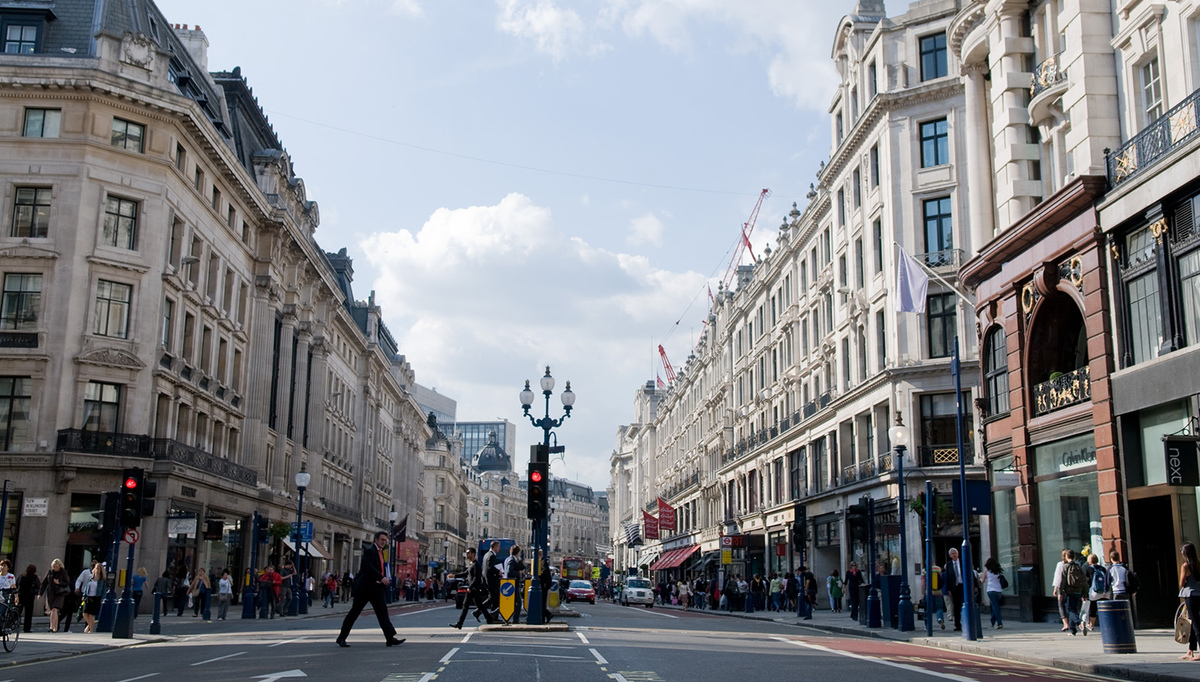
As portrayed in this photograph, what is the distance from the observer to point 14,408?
36.7 m

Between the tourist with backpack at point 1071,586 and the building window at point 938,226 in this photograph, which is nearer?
the tourist with backpack at point 1071,586

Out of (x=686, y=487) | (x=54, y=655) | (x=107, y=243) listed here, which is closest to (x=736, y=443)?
(x=686, y=487)

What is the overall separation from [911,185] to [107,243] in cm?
2953

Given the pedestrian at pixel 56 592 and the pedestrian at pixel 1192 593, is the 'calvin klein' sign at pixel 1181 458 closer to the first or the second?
the pedestrian at pixel 1192 593

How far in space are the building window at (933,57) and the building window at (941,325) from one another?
8636mm

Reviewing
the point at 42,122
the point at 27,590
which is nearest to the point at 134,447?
the point at 42,122

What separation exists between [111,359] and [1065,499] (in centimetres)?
3050

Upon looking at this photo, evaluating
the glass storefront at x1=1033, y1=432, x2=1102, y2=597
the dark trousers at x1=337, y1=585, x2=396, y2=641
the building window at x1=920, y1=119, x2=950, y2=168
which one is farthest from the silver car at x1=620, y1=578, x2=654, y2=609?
the dark trousers at x1=337, y1=585, x2=396, y2=641

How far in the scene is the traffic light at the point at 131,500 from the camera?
22609 mm

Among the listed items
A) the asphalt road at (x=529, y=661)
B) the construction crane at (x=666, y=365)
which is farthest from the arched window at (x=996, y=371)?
the construction crane at (x=666, y=365)

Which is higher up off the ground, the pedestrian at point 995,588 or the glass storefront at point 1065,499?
the glass storefront at point 1065,499

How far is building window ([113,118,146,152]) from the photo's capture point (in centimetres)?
3909

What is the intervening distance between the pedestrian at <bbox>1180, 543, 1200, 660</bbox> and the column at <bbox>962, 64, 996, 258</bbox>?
19.6m

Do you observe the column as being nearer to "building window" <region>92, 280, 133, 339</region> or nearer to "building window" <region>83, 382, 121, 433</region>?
"building window" <region>92, 280, 133, 339</region>
